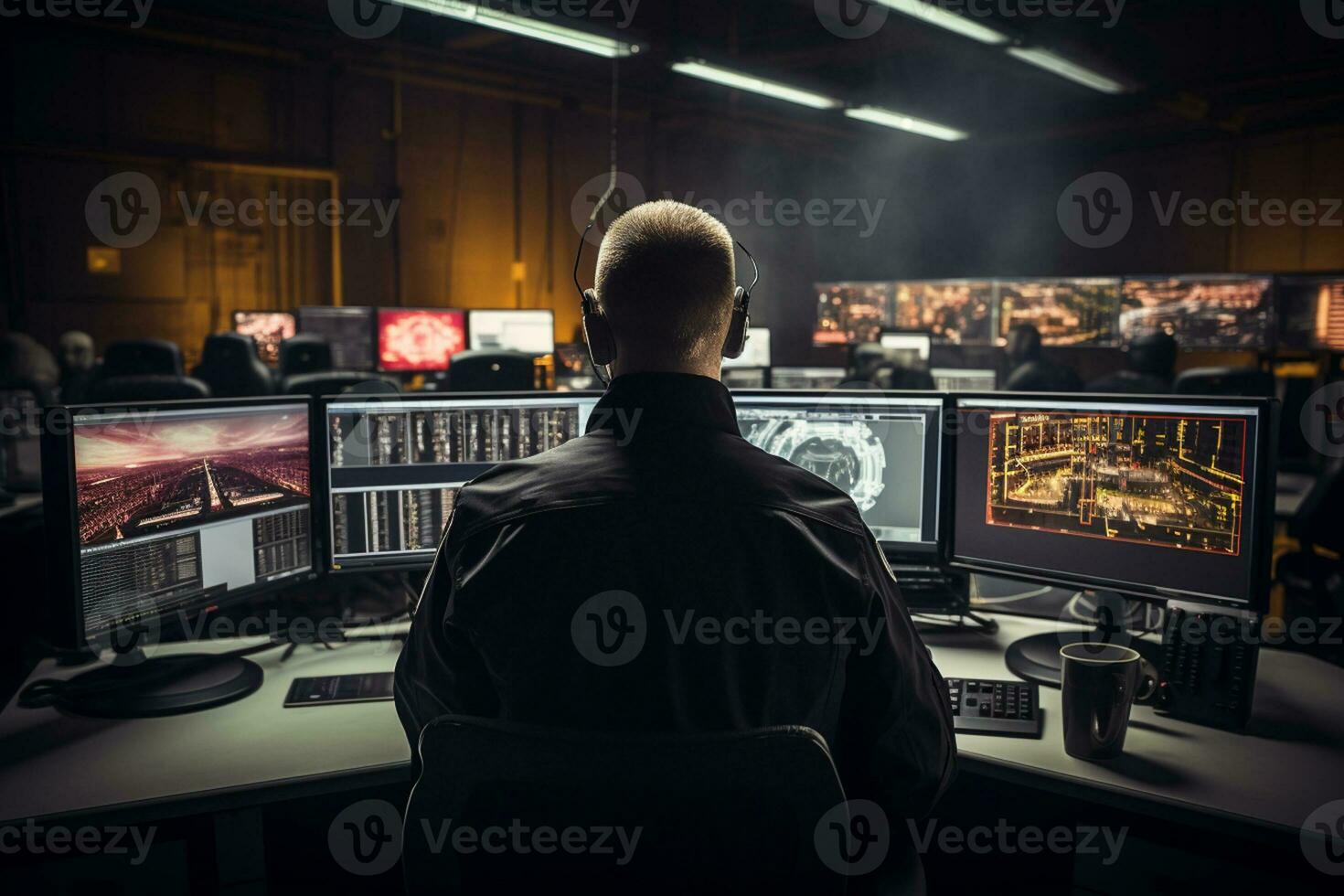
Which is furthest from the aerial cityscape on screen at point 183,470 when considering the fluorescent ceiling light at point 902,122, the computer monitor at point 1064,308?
the computer monitor at point 1064,308

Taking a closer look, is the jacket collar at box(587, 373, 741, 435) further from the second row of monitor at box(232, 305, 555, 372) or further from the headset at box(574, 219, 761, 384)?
the second row of monitor at box(232, 305, 555, 372)

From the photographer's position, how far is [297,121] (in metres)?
6.62

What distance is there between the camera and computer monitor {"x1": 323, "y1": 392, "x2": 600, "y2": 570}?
1.81 meters

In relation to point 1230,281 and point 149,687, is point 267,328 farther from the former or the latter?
point 1230,281

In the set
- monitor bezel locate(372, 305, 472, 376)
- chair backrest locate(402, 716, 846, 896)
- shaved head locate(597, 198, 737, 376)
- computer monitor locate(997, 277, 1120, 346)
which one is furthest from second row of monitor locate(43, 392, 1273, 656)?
computer monitor locate(997, 277, 1120, 346)

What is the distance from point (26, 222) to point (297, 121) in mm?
1774

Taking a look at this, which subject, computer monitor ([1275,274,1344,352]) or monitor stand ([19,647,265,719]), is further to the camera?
computer monitor ([1275,274,1344,352])

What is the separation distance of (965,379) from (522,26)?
2.78m

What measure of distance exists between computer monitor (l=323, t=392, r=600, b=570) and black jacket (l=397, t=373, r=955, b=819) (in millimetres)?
885

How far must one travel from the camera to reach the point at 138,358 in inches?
163

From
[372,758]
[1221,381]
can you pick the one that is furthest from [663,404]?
[1221,381]

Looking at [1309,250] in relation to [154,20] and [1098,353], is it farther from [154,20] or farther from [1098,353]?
[154,20]

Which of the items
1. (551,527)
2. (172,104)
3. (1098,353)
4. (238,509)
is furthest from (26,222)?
(1098,353)

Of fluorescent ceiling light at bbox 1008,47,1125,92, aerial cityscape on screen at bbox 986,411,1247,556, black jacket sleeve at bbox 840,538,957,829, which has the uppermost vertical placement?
fluorescent ceiling light at bbox 1008,47,1125,92
